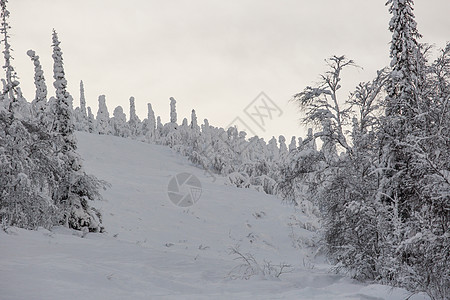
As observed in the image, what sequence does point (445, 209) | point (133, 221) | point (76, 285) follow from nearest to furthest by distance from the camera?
point (445, 209)
point (76, 285)
point (133, 221)

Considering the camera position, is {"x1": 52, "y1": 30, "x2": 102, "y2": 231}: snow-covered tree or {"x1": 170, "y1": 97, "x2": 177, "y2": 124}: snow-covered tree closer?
{"x1": 52, "y1": 30, "x2": 102, "y2": 231}: snow-covered tree

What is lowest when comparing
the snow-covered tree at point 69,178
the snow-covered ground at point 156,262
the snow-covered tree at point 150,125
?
the snow-covered ground at point 156,262

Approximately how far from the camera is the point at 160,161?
4391 centimetres

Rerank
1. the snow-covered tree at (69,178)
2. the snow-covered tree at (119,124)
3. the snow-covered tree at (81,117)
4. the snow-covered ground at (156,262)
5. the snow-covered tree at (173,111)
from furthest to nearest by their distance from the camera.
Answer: the snow-covered tree at (119,124) → the snow-covered tree at (173,111) → the snow-covered tree at (81,117) → the snow-covered tree at (69,178) → the snow-covered ground at (156,262)

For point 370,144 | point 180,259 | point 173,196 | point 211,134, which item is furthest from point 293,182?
point 211,134

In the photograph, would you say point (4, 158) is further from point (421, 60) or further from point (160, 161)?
point (160, 161)

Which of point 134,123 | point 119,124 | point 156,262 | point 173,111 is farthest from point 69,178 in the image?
point 134,123

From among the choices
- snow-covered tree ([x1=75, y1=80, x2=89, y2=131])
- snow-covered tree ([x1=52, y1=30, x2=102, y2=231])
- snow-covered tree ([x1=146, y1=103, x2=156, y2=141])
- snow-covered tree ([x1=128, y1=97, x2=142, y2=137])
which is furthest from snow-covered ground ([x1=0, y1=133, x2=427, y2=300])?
snow-covered tree ([x1=128, y1=97, x2=142, y2=137])

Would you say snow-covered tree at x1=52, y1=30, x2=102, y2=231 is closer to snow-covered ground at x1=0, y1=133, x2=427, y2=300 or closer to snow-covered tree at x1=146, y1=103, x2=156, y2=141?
snow-covered ground at x1=0, y1=133, x2=427, y2=300

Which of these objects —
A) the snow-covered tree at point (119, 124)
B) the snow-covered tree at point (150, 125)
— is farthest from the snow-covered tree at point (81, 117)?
the snow-covered tree at point (150, 125)

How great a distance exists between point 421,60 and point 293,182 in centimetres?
Answer: 553

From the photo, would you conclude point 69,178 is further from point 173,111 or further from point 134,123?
point 134,123

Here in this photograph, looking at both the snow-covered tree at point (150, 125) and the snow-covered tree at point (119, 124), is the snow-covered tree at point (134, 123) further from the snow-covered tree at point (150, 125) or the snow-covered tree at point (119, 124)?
the snow-covered tree at point (119, 124)

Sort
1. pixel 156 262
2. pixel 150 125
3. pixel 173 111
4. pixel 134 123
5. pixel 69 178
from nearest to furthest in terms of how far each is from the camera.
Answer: pixel 156 262, pixel 69 178, pixel 173 111, pixel 150 125, pixel 134 123
